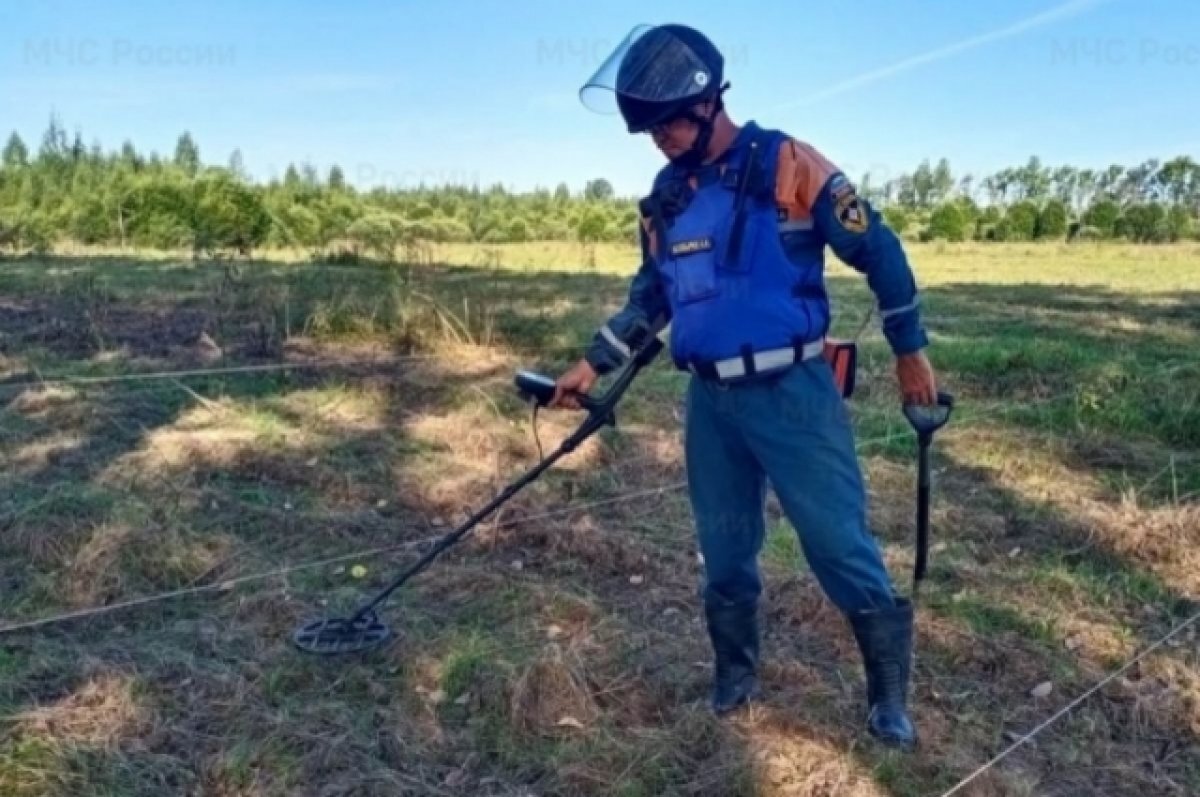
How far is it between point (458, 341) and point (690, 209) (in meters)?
4.76

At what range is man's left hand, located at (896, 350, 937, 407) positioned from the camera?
2313 millimetres

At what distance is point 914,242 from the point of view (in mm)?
28797

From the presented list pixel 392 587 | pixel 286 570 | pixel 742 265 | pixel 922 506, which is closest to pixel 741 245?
pixel 742 265

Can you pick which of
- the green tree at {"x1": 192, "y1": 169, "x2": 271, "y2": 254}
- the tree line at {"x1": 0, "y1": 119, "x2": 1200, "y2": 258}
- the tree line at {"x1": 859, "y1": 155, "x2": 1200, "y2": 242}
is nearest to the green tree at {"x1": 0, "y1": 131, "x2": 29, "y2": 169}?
the tree line at {"x1": 0, "y1": 119, "x2": 1200, "y2": 258}

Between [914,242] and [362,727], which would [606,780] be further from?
[914,242]

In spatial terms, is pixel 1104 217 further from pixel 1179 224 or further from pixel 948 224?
pixel 948 224

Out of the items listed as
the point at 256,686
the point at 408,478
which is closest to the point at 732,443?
the point at 256,686

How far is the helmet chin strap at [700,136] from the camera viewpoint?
7.22 feet

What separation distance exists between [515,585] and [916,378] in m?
1.64


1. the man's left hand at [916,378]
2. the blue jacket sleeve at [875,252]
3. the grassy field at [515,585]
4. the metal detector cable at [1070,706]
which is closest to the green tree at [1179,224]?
the grassy field at [515,585]

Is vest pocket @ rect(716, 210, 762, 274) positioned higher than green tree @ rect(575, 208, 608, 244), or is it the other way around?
green tree @ rect(575, 208, 608, 244)

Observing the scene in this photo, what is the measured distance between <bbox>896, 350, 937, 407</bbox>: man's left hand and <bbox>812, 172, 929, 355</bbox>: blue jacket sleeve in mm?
30

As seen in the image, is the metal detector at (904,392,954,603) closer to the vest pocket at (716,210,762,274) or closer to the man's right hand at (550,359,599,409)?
the vest pocket at (716,210,762,274)

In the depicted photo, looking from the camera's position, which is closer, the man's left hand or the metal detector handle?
the man's left hand
